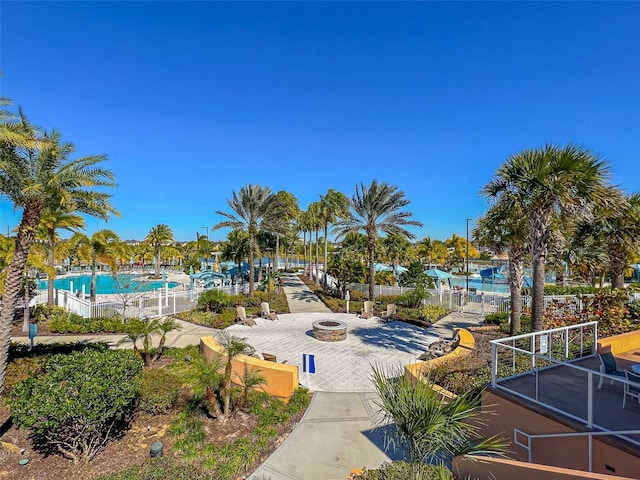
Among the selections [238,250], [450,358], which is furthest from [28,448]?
[238,250]

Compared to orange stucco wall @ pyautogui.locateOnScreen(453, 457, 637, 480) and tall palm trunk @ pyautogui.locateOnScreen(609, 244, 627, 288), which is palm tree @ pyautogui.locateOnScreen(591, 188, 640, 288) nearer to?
tall palm trunk @ pyautogui.locateOnScreen(609, 244, 627, 288)

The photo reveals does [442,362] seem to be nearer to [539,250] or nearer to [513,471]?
[539,250]

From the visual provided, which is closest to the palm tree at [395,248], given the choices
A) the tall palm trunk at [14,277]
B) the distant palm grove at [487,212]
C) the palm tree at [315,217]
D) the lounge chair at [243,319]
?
the palm tree at [315,217]

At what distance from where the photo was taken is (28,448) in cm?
639

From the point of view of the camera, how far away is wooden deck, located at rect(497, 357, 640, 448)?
200 inches

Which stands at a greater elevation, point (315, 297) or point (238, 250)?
point (238, 250)

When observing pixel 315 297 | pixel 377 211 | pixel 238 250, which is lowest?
pixel 315 297

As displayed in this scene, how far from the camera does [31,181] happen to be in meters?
8.67

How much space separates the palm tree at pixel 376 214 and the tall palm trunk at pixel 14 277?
54.1ft

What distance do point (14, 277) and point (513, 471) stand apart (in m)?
11.6

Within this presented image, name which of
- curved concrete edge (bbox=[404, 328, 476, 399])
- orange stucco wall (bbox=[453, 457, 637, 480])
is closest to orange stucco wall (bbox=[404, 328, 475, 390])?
curved concrete edge (bbox=[404, 328, 476, 399])

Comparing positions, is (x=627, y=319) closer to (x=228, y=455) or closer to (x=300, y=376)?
(x=300, y=376)

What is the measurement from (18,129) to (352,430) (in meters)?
11.0

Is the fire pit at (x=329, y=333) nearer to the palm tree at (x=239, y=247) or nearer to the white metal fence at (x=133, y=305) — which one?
the white metal fence at (x=133, y=305)
